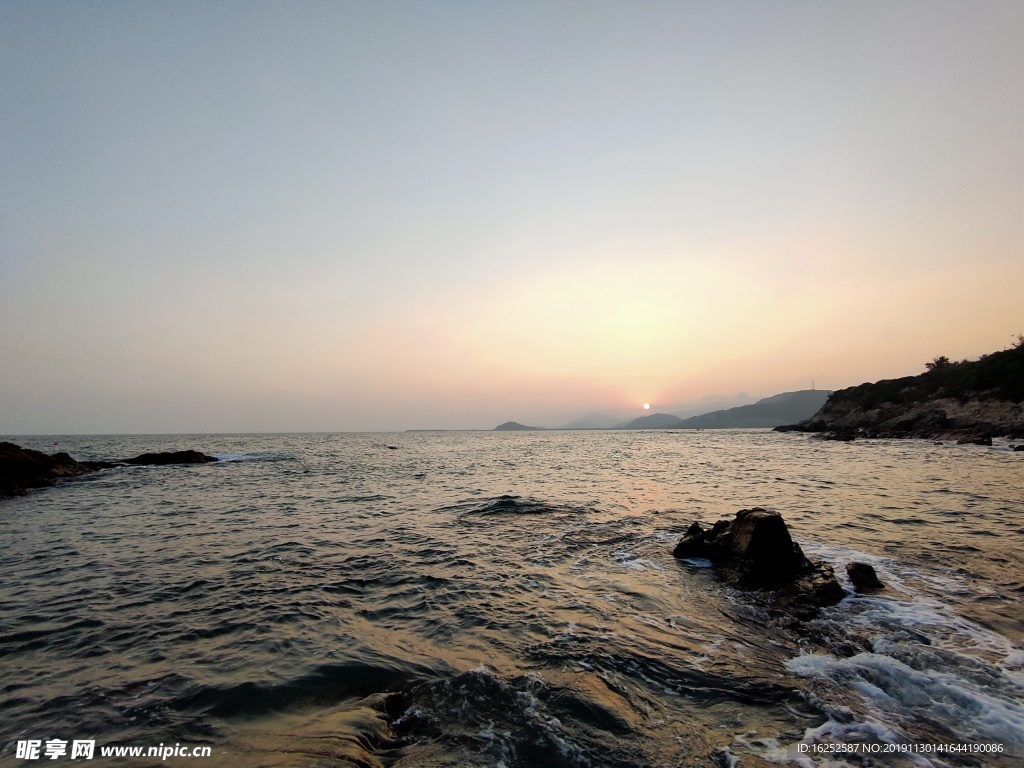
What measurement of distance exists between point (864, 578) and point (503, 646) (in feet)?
29.8

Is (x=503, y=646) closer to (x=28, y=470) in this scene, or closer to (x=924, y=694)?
(x=924, y=694)

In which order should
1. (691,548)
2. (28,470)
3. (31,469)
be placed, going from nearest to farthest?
(691,548) < (28,470) < (31,469)

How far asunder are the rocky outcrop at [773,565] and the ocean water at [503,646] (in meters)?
0.63

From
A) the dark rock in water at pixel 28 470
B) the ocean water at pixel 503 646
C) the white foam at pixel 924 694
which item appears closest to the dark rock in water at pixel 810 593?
the ocean water at pixel 503 646

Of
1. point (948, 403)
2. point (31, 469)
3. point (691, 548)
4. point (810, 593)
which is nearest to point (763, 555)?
point (810, 593)

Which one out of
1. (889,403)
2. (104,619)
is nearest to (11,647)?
(104,619)

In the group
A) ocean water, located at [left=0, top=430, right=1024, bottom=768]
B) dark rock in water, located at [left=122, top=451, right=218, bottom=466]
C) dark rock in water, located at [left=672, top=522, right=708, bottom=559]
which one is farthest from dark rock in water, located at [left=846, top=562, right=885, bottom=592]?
dark rock in water, located at [left=122, top=451, right=218, bottom=466]

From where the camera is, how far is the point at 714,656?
26.6 feet

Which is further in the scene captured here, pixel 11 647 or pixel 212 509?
pixel 212 509

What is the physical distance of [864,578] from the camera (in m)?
11.0

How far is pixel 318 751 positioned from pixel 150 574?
10.8 m

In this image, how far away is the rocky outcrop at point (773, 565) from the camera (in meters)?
10.7

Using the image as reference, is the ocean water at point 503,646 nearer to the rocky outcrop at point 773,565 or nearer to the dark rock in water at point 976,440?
the rocky outcrop at point 773,565

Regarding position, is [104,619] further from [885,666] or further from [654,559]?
[885,666]
